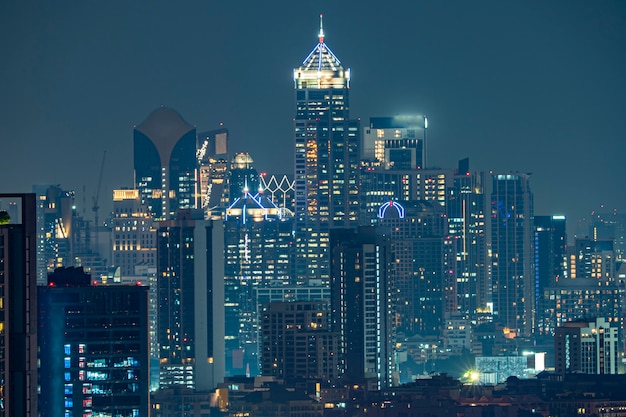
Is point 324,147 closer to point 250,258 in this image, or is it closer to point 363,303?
point 250,258

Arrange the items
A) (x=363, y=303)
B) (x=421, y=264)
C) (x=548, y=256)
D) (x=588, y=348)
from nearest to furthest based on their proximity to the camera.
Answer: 1. (x=588, y=348)
2. (x=363, y=303)
3. (x=421, y=264)
4. (x=548, y=256)

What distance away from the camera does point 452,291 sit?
305 ft

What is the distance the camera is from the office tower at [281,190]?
98.8 metres

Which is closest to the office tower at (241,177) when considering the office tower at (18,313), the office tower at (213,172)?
the office tower at (213,172)

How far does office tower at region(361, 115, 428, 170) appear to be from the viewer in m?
105

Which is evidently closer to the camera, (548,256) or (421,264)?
(421,264)

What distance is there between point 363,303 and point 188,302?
5.39 m

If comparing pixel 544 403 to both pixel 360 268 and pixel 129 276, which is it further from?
pixel 129 276

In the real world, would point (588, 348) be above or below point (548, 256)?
below

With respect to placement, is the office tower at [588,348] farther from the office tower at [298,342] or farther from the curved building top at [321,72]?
the curved building top at [321,72]

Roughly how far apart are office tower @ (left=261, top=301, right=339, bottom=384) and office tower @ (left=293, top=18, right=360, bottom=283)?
25.8 meters

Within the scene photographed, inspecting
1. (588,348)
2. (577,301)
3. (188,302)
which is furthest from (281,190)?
(588,348)

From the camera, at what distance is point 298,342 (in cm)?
6775

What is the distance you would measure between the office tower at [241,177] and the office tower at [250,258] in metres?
0.73
